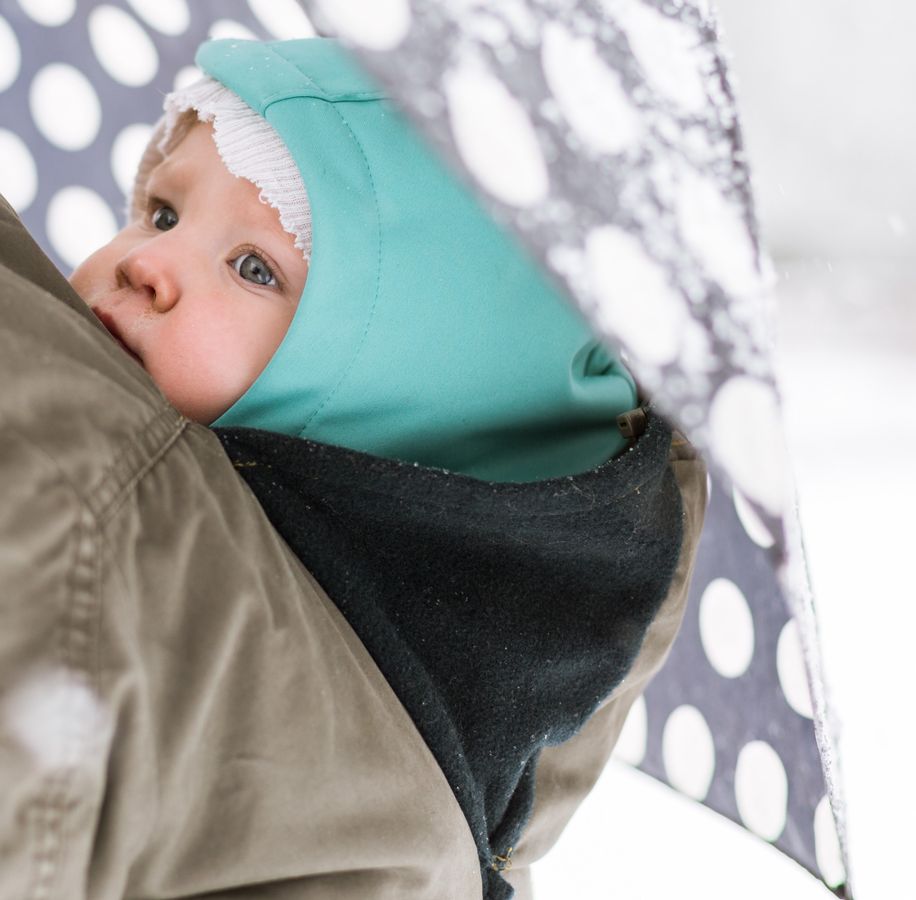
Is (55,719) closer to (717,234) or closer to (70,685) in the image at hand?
(70,685)

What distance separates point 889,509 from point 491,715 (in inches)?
19.7

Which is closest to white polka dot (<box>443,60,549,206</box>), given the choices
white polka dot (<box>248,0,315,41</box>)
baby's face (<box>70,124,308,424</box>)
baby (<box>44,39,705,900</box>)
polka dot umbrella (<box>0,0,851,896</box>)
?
polka dot umbrella (<box>0,0,851,896</box>)

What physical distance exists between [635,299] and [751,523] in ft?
1.01

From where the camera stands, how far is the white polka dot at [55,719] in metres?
0.42

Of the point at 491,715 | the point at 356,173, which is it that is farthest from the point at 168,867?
the point at 356,173

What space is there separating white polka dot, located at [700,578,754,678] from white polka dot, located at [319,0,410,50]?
620 millimetres

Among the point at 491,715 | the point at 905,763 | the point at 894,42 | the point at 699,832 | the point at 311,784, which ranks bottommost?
the point at 699,832

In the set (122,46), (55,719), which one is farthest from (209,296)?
(122,46)

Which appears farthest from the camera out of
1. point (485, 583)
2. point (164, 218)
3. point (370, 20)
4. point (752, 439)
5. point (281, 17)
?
point (281, 17)

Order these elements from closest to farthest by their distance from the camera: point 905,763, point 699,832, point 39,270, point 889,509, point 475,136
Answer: point 475,136
point 39,270
point 905,763
point 889,509
point 699,832

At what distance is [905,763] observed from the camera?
86 cm

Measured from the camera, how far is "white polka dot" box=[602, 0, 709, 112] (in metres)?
0.47

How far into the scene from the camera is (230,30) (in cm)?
105

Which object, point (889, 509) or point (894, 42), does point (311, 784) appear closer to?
point (894, 42)
